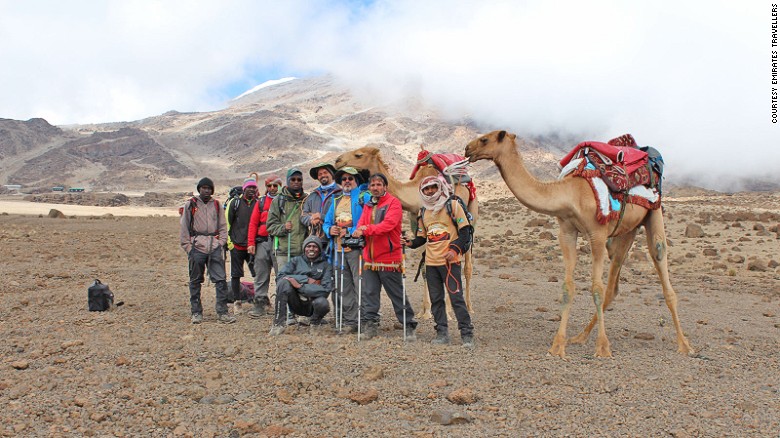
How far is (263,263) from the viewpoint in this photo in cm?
986

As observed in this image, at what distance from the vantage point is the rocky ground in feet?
16.4

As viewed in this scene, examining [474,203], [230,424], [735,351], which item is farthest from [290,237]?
[735,351]

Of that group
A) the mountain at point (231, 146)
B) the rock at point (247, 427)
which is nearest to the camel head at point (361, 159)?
the rock at point (247, 427)

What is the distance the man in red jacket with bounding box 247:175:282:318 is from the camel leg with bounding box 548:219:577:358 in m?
4.33

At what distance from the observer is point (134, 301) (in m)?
11.2

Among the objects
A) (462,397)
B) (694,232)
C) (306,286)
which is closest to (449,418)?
(462,397)

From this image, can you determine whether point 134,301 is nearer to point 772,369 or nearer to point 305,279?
point 305,279

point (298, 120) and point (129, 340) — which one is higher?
point (298, 120)

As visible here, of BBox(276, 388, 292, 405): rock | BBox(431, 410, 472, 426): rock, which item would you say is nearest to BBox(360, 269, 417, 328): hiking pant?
BBox(276, 388, 292, 405): rock

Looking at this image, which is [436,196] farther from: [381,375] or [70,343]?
[70,343]

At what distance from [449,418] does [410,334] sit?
3.08 meters

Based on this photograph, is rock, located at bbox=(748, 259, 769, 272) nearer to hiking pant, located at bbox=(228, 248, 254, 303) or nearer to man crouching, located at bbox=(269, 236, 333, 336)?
man crouching, located at bbox=(269, 236, 333, 336)

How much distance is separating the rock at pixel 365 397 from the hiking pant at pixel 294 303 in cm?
274

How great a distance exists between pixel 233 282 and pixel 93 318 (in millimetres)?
2162
